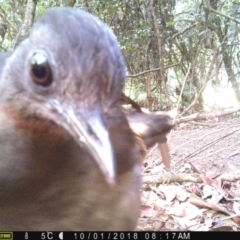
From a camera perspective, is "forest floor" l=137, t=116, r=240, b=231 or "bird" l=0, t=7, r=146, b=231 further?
"forest floor" l=137, t=116, r=240, b=231

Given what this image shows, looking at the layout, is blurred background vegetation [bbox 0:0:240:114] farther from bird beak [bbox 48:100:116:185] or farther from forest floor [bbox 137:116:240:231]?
A: bird beak [bbox 48:100:116:185]

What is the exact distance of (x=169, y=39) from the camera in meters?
5.37

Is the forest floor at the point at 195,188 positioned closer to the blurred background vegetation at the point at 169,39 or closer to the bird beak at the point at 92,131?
the bird beak at the point at 92,131

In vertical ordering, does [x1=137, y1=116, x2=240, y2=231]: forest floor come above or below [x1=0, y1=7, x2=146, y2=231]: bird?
below

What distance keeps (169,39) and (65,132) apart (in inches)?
174

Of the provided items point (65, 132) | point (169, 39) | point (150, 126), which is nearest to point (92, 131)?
point (65, 132)

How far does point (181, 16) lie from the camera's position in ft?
16.6

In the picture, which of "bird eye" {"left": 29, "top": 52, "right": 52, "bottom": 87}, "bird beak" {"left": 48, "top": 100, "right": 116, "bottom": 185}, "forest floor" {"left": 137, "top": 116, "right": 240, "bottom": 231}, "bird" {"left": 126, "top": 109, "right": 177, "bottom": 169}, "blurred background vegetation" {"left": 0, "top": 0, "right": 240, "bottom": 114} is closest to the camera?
"bird beak" {"left": 48, "top": 100, "right": 116, "bottom": 185}

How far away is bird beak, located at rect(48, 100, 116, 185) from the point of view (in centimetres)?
96

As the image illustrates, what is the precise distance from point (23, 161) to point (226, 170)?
183cm

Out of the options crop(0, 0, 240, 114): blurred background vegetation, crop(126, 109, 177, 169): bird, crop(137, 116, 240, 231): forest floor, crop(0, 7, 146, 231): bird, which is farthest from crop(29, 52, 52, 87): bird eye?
crop(0, 0, 240, 114): blurred background vegetation

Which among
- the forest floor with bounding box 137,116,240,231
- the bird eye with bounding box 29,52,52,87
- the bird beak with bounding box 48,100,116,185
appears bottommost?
the forest floor with bounding box 137,116,240,231

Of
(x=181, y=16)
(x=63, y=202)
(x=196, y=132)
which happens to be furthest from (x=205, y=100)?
(x=63, y=202)

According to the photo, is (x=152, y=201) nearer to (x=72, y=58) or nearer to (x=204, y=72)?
(x=72, y=58)
